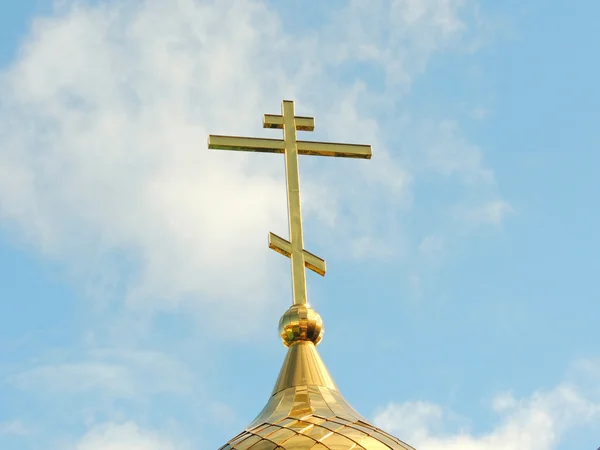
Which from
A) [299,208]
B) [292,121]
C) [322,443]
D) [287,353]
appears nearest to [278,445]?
[322,443]

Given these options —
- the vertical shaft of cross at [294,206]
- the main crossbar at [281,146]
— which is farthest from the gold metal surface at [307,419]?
the main crossbar at [281,146]

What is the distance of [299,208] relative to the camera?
16250 millimetres

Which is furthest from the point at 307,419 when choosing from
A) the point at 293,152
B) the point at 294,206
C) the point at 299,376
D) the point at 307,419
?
the point at 293,152


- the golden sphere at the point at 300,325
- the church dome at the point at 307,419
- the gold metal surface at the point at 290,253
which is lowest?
the church dome at the point at 307,419

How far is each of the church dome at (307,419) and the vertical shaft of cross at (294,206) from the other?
0.37 meters

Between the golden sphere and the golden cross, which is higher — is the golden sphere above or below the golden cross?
below

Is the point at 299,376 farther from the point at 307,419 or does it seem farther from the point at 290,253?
the point at 290,253

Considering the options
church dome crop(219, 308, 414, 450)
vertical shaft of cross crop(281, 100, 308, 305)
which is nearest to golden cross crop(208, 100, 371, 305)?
vertical shaft of cross crop(281, 100, 308, 305)

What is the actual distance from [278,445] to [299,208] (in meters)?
2.71

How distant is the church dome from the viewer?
14734mm

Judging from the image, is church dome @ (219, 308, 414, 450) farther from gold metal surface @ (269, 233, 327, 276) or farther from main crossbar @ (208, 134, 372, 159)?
main crossbar @ (208, 134, 372, 159)

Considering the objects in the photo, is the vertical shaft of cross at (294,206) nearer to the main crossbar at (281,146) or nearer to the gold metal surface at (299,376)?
the gold metal surface at (299,376)

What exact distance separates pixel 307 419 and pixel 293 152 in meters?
3.00

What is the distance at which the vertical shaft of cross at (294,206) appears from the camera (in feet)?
52.4
